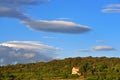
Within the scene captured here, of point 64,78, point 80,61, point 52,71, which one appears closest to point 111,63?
point 80,61

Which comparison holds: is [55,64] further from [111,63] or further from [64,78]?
[64,78]

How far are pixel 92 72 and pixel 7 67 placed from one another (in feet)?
180

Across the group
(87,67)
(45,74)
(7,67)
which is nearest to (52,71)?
(45,74)

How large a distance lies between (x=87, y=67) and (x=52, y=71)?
20.4 metres

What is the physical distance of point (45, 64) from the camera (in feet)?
652

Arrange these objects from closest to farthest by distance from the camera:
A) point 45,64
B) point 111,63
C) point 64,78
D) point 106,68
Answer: point 64,78, point 106,68, point 111,63, point 45,64

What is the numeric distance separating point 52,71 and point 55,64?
2418 centimetres

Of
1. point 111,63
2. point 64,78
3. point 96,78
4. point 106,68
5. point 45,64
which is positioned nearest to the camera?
point 96,78

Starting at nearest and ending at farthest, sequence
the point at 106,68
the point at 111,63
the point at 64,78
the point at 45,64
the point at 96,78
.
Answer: the point at 96,78 < the point at 64,78 < the point at 106,68 < the point at 111,63 < the point at 45,64

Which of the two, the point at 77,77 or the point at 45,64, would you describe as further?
the point at 45,64

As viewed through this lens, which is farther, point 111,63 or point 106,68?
→ point 111,63

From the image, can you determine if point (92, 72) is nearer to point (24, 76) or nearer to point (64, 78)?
point (64, 78)

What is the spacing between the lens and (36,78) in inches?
5960

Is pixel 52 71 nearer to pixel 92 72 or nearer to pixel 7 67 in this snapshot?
pixel 92 72
